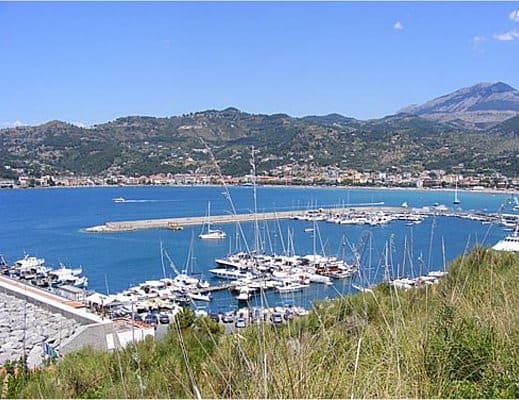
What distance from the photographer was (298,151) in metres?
61.0

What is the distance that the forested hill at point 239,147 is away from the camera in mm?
56656

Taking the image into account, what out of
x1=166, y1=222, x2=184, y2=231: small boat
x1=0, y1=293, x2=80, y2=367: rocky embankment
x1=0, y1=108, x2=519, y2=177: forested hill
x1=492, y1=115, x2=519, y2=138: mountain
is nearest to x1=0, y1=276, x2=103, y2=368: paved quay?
x1=0, y1=293, x2=80, y2=367: rocky embankment

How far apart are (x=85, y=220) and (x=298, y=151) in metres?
28.7

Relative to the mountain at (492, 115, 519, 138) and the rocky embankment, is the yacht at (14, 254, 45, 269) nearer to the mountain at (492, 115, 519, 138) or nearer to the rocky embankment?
the rocky embankment

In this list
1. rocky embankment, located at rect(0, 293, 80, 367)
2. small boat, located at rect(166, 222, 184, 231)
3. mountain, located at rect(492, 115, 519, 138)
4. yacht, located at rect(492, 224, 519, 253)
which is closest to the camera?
yacht, located at rect(492, 224, 519, 253)

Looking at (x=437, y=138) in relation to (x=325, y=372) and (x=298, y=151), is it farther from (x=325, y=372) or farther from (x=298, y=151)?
(x=325, y=372)

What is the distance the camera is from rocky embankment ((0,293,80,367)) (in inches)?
389

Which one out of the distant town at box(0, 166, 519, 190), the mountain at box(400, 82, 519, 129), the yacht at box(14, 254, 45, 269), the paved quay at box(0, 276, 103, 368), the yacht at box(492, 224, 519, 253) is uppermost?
the mountain at box(400, 82, 519, 129)

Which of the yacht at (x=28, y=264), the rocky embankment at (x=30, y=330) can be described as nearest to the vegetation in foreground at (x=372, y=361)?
the rocky embankment at (x=30, y=330)

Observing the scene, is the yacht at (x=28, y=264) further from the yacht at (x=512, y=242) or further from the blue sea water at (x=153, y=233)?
the yacht at (x=512, y=242)

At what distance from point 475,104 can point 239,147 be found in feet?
393

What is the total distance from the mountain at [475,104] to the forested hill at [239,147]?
203 feet

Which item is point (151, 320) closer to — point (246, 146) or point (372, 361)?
point (372, 361)

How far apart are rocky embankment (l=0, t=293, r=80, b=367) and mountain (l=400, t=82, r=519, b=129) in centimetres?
11868
